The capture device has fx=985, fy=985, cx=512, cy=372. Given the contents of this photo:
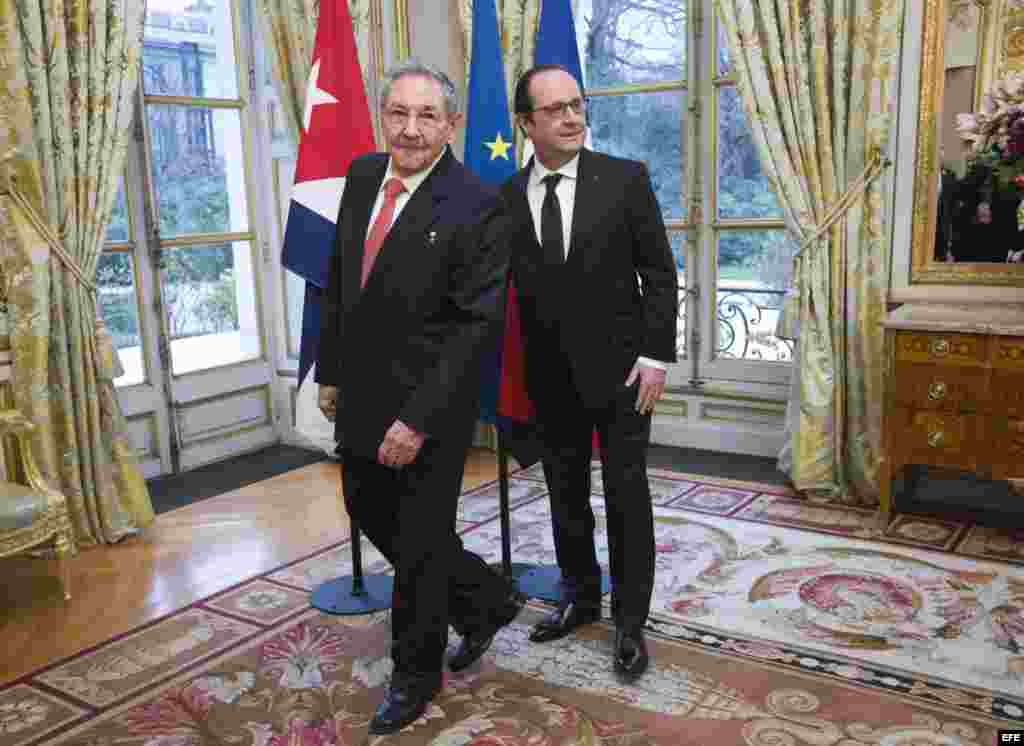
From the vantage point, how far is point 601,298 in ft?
8.34

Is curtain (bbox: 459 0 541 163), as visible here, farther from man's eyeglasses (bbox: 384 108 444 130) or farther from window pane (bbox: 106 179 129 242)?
man's eyeglasses (bbox: 384 108 444 130)

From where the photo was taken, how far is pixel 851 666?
2654mm

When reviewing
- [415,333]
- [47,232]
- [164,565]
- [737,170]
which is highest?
[737,170]

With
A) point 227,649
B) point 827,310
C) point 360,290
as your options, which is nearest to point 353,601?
point 227,649

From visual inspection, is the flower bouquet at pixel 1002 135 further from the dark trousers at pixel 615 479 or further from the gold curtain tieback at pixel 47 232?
the gold curtain tieback at pixel 47 232

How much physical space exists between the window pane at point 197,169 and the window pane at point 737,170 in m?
2.41

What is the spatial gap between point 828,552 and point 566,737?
1.54 metres

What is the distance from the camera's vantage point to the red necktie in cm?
234

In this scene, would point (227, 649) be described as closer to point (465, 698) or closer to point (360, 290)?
point (465, 698)

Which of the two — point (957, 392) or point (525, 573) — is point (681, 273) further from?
point (525, 573)

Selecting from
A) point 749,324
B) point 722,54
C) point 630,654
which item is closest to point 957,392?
point 749,324

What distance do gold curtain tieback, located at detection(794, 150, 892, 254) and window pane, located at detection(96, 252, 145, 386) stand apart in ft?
10.0

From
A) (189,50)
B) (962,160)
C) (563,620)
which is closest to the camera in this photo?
(563,620)

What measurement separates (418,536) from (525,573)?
1104 millimetres
